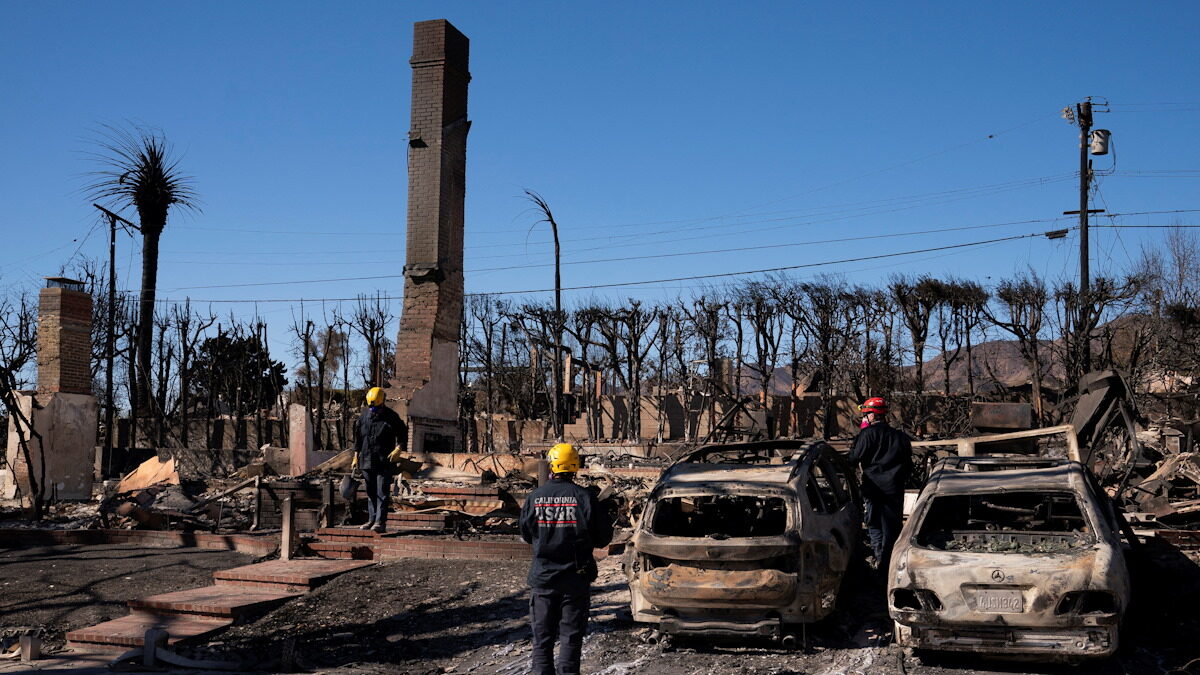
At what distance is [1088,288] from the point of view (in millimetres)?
30031

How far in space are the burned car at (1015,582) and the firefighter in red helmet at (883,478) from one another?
120cm

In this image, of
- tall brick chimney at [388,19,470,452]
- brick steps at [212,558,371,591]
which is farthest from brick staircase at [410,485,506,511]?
tall brick chimney at [388,19,470,452]

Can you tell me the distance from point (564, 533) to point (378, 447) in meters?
6.34

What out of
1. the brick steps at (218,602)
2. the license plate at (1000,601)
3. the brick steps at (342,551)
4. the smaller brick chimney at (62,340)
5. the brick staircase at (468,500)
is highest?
the smaller brick chimney at (62,340)

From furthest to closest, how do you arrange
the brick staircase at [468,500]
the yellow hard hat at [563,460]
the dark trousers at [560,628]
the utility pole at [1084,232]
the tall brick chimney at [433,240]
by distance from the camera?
1. the utility pole at [1084,232]
2. the tall brick chimney at [433,240]
3. the brick staircase at [468,500]
4. the yellow hard hat at [563,460]
5. the dark trousers at [560,628]

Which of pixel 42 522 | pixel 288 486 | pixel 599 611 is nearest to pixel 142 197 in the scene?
pixel 42 522

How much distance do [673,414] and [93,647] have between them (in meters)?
30.3

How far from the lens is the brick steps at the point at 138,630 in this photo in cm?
920

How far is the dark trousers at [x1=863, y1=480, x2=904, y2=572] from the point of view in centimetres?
982

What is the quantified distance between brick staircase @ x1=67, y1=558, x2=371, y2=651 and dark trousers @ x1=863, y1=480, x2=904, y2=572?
559cm

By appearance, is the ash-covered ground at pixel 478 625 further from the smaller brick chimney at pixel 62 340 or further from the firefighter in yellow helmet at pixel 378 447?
the smaller brick chimney at pixel 62 340

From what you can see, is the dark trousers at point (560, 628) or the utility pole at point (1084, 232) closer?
the dark trousers at point (560, 628)

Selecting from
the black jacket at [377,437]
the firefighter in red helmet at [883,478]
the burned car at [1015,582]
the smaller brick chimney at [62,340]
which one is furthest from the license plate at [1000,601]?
the smaller brick chimney at [62,340]

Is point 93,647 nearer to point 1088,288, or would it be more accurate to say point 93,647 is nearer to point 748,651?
point 748,651
